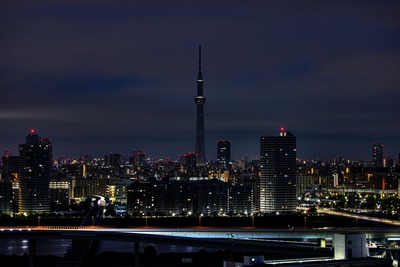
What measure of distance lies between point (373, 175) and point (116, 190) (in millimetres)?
26772

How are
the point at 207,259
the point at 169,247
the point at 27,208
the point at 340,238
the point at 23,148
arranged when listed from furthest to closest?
the point at 23,148
the point at 27,208
the point at 169,247
the point at 207,259
the point at 340,238

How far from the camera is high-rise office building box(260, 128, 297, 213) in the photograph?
59906mm

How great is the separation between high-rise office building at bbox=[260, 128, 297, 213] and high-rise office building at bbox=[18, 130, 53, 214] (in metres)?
14.2

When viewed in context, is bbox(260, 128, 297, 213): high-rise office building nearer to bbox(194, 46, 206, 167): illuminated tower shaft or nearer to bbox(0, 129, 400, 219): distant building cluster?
bbox(0, 129, 400, 219): distant building cluster

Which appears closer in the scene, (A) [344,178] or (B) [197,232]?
(B) [197,232]

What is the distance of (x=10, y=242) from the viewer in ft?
133

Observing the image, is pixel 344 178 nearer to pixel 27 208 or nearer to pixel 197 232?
pixel 27 208

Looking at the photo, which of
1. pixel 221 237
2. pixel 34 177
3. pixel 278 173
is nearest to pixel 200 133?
pixel 278 173

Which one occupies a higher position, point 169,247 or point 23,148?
point 23,148

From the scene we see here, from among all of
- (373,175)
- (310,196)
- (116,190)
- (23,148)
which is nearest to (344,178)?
(373,175)

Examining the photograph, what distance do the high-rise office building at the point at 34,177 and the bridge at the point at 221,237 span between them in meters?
22.2

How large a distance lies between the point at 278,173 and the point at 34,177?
16.2m

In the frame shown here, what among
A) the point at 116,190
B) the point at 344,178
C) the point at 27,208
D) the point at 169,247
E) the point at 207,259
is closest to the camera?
the point at 207,259

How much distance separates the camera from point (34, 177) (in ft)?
195
